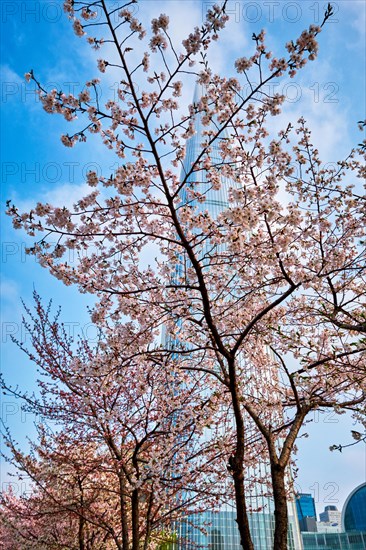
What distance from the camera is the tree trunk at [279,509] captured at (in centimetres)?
496

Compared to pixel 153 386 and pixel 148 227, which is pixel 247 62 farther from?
pixel 153 386

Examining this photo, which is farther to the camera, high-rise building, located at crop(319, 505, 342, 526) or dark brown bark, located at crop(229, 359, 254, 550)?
high-rise building, located at crop(319, 505, 342, 526)

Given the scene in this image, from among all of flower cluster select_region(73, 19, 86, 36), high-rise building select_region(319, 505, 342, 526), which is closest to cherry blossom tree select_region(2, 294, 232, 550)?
flower cluster select_region(73, 19, 86, 36)

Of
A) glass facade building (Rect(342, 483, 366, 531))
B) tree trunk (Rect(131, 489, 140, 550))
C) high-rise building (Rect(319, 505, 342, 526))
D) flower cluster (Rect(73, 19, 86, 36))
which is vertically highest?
flower cluster (Rect(73, 19, 86, 36))

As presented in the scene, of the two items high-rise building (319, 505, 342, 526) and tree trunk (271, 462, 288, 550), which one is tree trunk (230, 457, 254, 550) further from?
high-rise building (319, 505, 342, 526)

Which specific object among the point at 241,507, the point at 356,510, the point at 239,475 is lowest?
the point at 356,510

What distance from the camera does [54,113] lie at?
13.0ft

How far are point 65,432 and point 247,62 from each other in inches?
320

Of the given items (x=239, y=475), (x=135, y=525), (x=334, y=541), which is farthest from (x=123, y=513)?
(x=334, y=541)

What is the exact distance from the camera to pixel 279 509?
17.6ft

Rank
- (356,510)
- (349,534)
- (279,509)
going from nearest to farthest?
(279,509), (349,534), (356,510)

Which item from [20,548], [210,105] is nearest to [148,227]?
[210,105]

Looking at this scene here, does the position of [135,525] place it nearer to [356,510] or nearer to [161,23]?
[161,23]

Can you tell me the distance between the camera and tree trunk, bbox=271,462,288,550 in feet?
16.3
